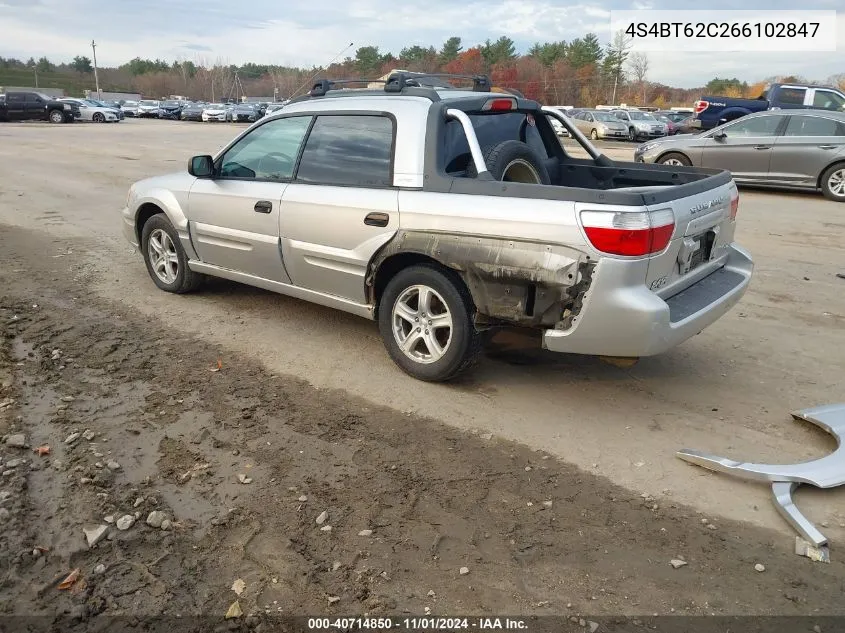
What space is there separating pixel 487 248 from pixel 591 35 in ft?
302

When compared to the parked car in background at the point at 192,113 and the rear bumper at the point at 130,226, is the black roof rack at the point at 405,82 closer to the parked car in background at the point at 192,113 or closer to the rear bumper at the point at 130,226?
the rear bumper at the point at 130,226

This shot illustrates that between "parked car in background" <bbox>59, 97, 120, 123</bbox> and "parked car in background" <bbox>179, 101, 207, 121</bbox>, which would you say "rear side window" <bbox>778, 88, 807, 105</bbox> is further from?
"parked car in background" <bbox>179, 101, 207, 121</bbox>

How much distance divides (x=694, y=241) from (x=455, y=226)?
1393 mm

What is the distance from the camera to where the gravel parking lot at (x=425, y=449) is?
267cm

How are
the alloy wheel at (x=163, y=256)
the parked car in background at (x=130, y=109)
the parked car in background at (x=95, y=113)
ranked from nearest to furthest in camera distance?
the alloy wheel at (x=163, y=256), the parked car in background at (x=95, y=113), the parked car in background at (x=130, y=109)

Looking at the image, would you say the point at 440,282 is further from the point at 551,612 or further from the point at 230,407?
the point at 551,612

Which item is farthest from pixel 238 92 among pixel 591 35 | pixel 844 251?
pixel 844 251

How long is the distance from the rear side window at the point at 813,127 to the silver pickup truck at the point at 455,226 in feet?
31.2

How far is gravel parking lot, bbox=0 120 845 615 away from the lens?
2674 mm

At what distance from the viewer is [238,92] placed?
112375 millimetres

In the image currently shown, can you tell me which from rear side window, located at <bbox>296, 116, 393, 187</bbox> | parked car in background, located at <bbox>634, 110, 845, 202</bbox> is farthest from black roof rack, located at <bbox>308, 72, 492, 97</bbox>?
parked car in background, located at <bbox>634, 110, 845, 202</bbox>

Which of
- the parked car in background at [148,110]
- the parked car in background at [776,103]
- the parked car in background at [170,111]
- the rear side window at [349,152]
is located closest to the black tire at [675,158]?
the parked car in background at [776,103]

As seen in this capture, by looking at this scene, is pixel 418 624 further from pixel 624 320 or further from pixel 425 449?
pixel 624 320

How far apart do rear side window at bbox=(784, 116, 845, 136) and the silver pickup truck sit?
9514mm
